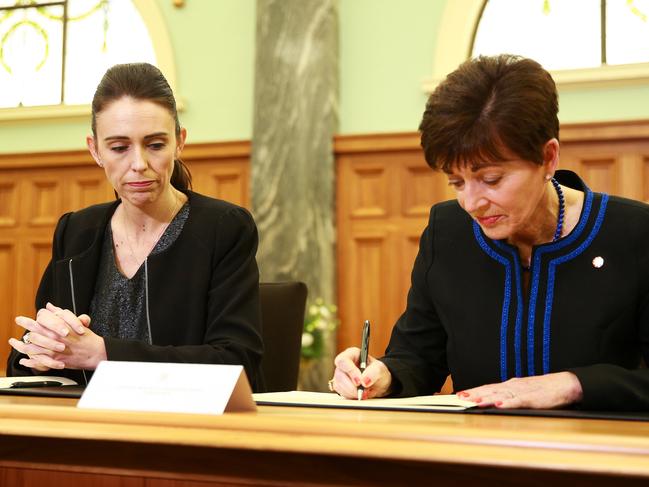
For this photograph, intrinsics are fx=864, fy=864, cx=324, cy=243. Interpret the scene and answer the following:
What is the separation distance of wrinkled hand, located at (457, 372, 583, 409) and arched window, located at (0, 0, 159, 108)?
5.46 metres

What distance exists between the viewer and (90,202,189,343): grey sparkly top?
2.43 m

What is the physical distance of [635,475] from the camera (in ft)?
3.04

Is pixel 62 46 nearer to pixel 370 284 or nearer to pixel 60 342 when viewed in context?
pixel 370 284

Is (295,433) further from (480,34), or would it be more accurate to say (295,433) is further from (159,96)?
(480,34)

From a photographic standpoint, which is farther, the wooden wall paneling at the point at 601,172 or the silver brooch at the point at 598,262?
the wooden wall paneling at the point at 601,172

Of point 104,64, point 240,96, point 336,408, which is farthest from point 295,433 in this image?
point 104,64

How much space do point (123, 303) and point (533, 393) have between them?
52.0 inches

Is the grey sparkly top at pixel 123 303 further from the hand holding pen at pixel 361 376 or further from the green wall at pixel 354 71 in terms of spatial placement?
the green wall at pixel 354 71

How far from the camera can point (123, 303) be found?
246cm

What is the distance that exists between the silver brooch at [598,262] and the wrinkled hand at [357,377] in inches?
20.3

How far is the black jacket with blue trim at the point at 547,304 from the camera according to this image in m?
1.89

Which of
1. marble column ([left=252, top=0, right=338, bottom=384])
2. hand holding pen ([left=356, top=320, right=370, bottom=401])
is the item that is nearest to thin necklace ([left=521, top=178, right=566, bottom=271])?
hand holding pen ([left=356, top=320, right=370, bottom=401])

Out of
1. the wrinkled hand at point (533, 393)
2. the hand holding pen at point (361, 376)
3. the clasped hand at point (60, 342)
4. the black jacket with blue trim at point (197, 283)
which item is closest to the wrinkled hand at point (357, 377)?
the hand holding pen at point (361, 376)

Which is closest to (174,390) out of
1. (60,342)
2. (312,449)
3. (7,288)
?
(312,449)
